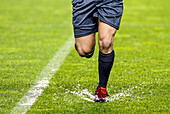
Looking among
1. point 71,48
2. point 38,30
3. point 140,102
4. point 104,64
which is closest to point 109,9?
point 104,64

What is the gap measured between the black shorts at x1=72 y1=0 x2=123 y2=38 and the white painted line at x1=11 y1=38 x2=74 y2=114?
818 mm

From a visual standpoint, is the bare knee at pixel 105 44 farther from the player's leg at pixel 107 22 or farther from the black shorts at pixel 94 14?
the black shorts at pixel 94 14

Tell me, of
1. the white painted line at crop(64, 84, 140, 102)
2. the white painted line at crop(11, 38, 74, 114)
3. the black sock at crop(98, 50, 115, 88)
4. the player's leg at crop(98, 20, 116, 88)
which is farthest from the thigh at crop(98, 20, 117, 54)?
the white painted line at crop(11, 38, 74, 114)

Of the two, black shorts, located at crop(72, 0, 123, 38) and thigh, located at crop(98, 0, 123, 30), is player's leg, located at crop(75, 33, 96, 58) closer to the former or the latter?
black shorts, located at crop(72, 0, 123, 38)

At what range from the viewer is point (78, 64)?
570 cm

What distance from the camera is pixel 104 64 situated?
13.6ft

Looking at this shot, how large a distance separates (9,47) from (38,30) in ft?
5.83

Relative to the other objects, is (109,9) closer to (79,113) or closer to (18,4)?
(79,113)

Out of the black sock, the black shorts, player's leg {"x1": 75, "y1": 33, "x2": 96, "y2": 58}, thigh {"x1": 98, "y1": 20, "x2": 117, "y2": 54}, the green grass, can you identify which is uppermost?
the black shorts

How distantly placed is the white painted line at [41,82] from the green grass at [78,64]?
0.23ft

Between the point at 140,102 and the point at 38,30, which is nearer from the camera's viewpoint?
the point at 140,102

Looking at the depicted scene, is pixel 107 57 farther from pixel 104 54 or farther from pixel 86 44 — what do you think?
pixel 86 44

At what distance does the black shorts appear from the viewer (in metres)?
4.02

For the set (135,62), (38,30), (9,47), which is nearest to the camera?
(135,62)
